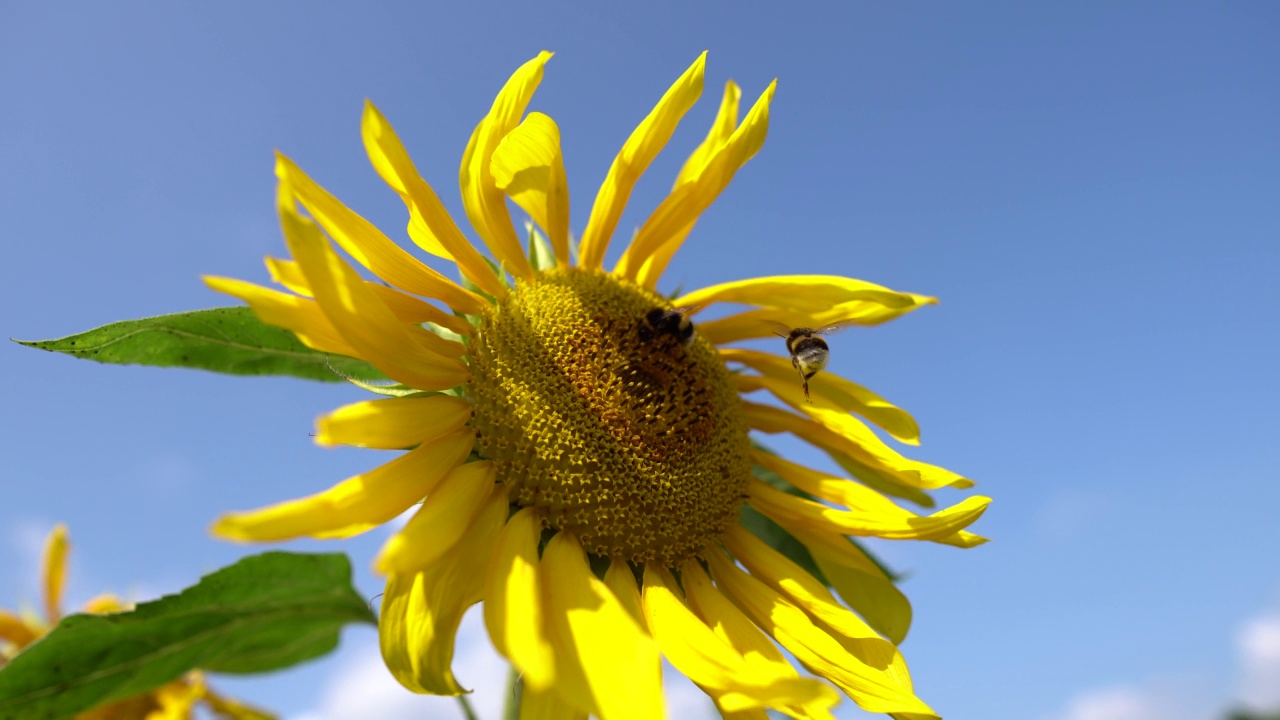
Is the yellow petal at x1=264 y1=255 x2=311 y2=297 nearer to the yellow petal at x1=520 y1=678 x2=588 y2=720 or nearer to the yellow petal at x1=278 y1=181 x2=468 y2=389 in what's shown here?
the yellow petal at x1=278 y1=181 x2=468 y2=389

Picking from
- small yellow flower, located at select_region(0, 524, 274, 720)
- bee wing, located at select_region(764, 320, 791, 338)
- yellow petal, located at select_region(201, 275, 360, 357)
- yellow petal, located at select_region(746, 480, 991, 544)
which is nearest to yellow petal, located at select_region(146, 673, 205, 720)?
small yellow flower, located at select_region(0, 524, 274, 720)

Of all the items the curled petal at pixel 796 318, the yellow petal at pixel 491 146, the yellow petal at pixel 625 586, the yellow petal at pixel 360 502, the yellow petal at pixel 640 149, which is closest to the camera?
the yellow petal at pixel 360 502

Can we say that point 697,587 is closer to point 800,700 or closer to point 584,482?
point 584,482

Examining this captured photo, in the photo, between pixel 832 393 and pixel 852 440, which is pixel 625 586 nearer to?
pixel 852 440

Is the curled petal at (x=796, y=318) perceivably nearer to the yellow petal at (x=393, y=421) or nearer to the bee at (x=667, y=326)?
the bee at (x=667, y=326)

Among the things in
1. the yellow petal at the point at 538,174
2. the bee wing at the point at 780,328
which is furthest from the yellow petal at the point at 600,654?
the bee wing at the point at 780,328

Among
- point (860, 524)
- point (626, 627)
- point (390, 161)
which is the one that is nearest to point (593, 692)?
point (626, 627)

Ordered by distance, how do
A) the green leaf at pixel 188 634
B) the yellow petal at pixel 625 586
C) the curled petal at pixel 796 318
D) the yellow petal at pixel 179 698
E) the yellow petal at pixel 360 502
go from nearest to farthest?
the yellow petal at pixel 360 502
the green leaf at pixel 188 634
the yellow petal at pixel 625 586
the curled petal at pixel 796 318
the yellow petal at pixel 179 698

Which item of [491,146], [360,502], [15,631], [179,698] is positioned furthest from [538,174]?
[15,631]
